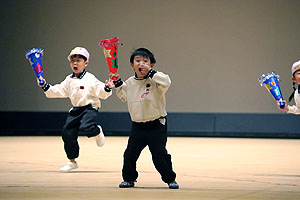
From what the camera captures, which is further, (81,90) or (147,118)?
(81,90)

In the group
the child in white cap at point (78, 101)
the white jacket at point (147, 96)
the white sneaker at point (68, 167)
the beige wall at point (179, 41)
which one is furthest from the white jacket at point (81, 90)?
the beige wall at point (179, 41)

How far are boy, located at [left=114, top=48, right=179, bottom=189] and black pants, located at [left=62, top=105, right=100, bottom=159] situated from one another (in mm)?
1285

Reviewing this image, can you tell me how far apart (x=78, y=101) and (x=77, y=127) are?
26 cm

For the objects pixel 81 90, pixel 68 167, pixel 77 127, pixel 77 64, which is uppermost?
pixel 77 64

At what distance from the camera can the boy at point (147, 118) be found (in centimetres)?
480

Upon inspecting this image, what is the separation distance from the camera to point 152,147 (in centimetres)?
483

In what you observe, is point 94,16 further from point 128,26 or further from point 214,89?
point 214,89

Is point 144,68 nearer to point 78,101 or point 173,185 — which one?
point 173,185

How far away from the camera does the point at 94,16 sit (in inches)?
445

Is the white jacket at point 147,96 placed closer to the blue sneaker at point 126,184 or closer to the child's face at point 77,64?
the blue sneaker at point 126,184

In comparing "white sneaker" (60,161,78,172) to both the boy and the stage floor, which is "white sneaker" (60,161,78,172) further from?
the boy

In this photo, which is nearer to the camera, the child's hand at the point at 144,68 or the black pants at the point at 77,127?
the child's hand at the point at 144,68

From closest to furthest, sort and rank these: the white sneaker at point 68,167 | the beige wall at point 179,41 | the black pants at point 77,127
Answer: the white sneaker at point 68,167 < the black pants at point 77,127 < the beige wall at point 179,41

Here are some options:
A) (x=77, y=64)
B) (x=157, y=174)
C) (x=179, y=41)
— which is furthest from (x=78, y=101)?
(x=179, y=41)
